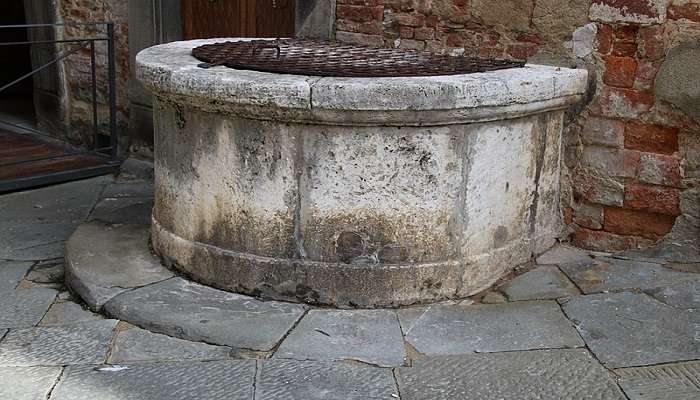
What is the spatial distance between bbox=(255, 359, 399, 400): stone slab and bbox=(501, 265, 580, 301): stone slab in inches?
35.1

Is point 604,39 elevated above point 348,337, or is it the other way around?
point 604,39

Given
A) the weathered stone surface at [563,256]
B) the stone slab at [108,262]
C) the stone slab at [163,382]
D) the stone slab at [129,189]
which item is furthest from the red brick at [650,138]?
the stone slab at [129,189]

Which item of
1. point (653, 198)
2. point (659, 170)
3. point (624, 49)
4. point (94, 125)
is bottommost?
point (94, 125)

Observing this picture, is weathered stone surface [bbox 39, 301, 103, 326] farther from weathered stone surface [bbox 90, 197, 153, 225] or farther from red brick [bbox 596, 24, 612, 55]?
red brick [bbox 596, 24, 612, 55]

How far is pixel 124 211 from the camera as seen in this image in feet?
14.7

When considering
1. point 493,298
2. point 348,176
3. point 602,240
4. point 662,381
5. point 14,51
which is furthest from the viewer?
point 14,51

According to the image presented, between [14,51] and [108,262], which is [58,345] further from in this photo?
[14,51]

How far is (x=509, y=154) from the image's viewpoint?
136 inches

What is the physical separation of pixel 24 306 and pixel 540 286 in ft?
7.30

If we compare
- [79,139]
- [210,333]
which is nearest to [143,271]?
[210,333]

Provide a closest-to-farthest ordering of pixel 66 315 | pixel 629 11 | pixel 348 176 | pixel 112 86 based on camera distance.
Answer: pixel 348 176
pixel 66 315
pixel 629 11
pixel 112 86

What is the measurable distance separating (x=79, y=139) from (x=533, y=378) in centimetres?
A: 504

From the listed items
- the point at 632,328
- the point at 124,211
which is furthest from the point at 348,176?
the point at 124,211

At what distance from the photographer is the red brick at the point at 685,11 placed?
139 inches
